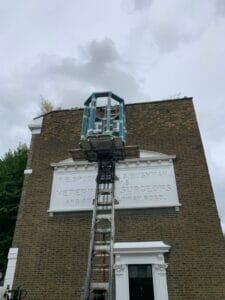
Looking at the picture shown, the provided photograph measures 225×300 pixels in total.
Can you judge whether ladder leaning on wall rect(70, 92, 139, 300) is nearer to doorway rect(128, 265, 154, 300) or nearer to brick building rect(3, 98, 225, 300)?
doorway rect(128, 265, 154, 300)

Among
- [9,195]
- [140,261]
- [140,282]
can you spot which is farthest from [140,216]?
[9,195]

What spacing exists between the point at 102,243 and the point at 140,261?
7.77 feet

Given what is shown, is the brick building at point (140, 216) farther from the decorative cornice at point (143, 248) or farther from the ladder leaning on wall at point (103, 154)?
the ladder leaning on wall at point (103, 154)

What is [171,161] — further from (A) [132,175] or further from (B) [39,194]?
(B) [39,194]

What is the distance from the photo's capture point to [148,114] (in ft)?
37.8

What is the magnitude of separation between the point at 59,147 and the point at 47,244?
3840 millimetres

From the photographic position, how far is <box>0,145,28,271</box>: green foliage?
15305 millimetres

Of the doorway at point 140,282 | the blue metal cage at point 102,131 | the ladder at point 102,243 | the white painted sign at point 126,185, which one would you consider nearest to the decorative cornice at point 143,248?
the doorway at point 140,282

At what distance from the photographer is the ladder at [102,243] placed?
5.39 m

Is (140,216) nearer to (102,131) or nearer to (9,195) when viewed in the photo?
(102,131)

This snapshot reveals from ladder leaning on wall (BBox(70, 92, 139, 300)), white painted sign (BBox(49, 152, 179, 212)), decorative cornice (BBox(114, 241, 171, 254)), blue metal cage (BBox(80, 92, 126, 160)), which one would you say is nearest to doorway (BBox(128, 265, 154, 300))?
decorative cornice (BBox(114, 241, 171, 254))

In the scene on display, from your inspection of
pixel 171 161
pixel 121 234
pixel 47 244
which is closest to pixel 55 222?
pixel 47 244

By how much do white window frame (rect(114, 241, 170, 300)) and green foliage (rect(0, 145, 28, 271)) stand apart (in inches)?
360

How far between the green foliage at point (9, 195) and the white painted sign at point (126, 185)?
724 cm
